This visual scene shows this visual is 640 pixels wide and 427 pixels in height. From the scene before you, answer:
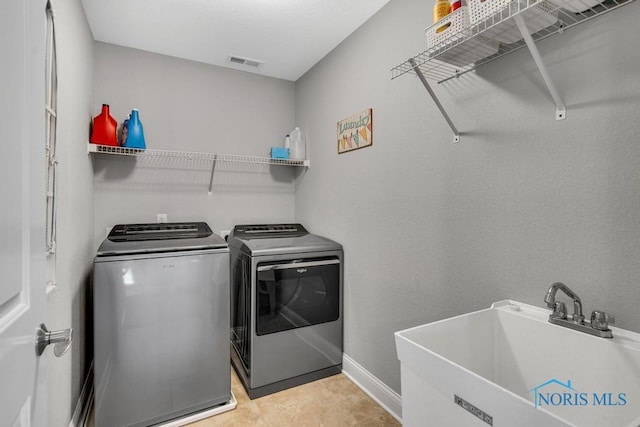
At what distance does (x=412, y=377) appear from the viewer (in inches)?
39.2

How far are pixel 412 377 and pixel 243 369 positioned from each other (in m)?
1.63

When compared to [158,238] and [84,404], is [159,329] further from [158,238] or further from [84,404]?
[84,404]

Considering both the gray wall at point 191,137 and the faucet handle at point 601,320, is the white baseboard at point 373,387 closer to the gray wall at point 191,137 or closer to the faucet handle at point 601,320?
the faucet handle at point 601,320

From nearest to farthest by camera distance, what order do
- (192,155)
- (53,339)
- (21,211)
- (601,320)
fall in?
(21,211) → (53,339) → (601,320) → (192,155)

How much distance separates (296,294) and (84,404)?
4.70ft

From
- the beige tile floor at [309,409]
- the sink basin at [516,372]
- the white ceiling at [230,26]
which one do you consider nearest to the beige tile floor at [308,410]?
the beige tile floor at [309,409]

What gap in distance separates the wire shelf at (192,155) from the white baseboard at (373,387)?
1.70m

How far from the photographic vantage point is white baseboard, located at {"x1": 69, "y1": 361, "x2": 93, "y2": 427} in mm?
1716

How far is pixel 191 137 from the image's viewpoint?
2678 mm

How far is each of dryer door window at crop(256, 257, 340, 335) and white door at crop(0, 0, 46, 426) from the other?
1472 millimetres

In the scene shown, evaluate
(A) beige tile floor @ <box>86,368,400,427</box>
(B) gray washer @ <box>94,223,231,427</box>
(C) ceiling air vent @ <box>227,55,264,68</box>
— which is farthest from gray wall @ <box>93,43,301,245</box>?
(A) beige tile floor @ <box>86,368,400,427</box>

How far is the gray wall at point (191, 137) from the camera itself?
241 cm

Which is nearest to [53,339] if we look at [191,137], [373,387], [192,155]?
[373,387]

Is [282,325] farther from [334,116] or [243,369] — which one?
[334,116]
